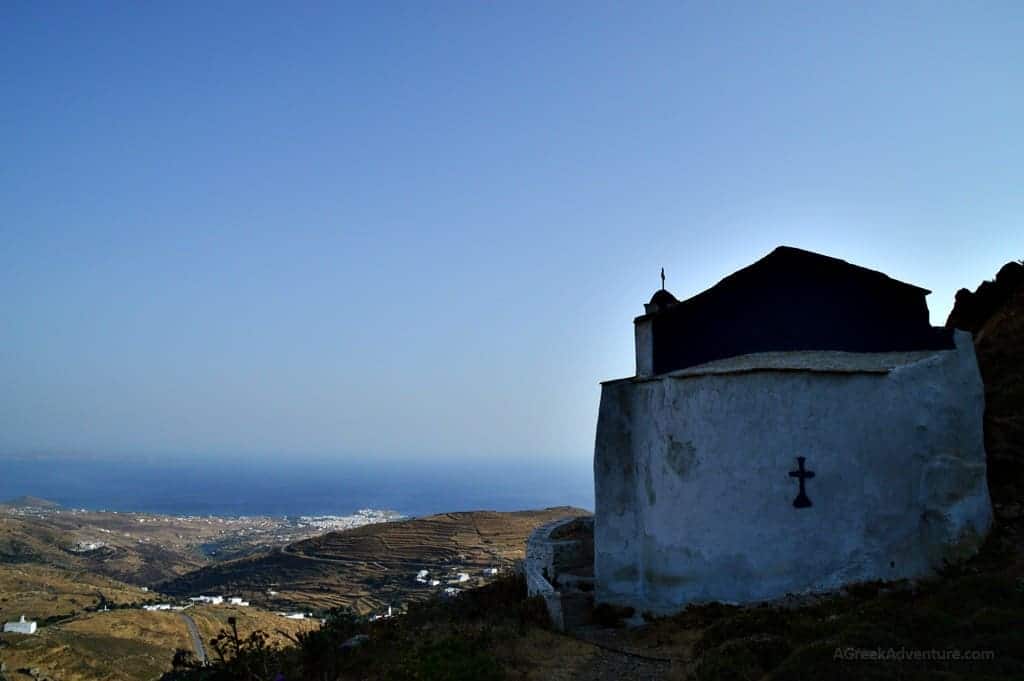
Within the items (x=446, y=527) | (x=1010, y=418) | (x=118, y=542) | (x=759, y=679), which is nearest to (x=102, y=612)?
(x=446, y=527)

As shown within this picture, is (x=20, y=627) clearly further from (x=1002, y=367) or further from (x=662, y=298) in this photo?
(x=1002, y=367)

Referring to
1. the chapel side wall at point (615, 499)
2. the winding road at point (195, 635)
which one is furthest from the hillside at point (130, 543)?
the chapel side wall at point (615, 499)

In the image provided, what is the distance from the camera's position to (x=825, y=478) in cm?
1064

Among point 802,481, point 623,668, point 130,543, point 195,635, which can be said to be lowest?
point 130,543

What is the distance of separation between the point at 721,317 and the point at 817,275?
2122 millimetres

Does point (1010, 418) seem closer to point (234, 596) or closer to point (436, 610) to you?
point (436, 610)

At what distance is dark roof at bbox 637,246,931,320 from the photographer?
13.3 meters

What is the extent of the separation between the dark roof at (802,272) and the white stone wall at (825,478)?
1.84 metres

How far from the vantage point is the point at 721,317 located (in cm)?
1388

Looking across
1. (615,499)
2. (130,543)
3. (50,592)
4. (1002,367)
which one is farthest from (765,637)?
(130,543)

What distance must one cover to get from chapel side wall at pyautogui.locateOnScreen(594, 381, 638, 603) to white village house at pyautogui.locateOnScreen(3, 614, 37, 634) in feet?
106

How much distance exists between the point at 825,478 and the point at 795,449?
2.10 ft

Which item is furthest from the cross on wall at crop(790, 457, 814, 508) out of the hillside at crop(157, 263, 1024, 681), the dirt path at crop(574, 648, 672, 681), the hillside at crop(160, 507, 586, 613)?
the hillside at crop(160, 507, 586, 613)

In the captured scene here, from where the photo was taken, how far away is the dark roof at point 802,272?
43.5 feet
